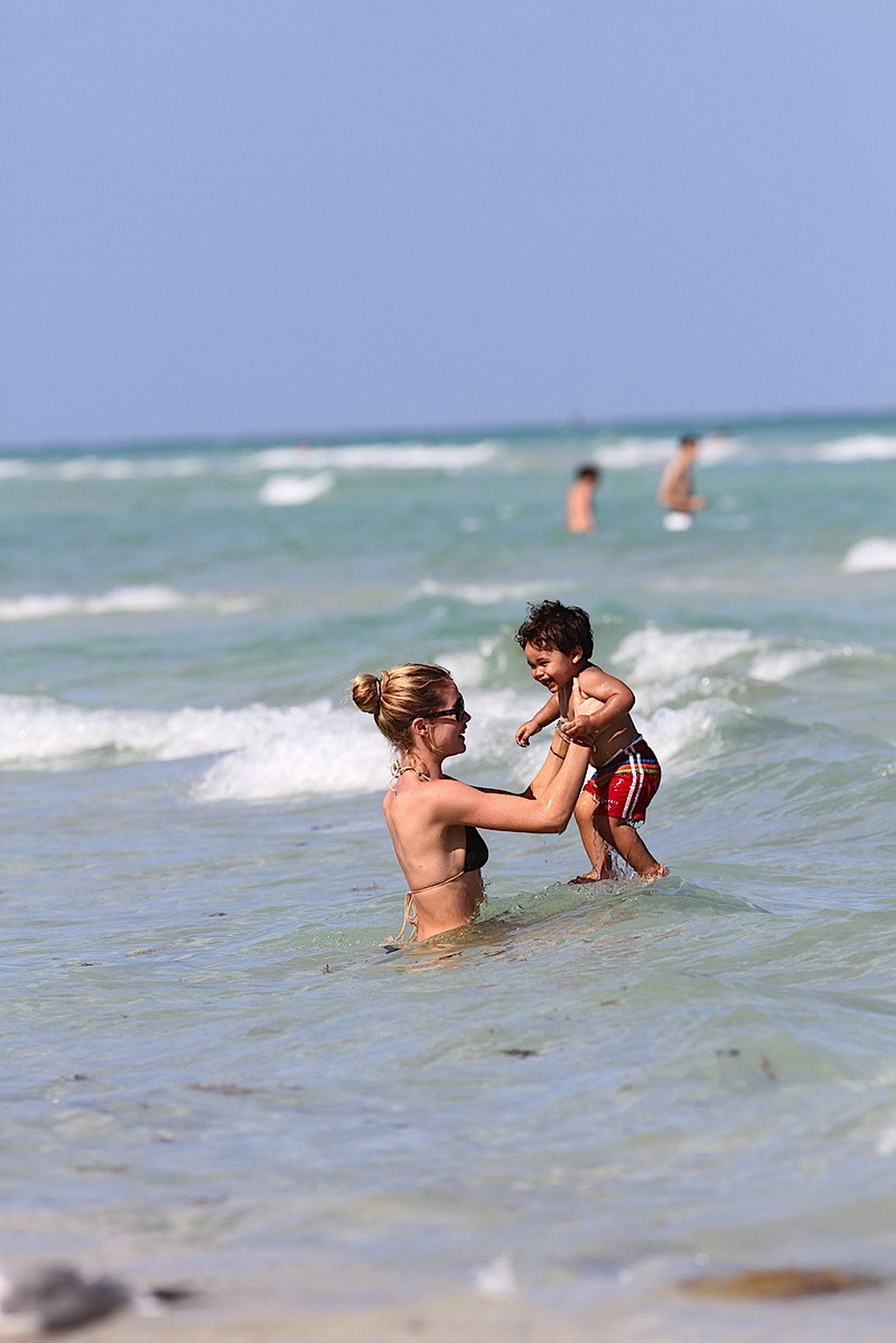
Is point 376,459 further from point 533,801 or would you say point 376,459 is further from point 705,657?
point 533,801

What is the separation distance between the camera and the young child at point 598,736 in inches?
231

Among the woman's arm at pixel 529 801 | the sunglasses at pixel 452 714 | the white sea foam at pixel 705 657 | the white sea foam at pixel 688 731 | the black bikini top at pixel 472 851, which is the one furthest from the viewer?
the white sea foam at pixel 705 657

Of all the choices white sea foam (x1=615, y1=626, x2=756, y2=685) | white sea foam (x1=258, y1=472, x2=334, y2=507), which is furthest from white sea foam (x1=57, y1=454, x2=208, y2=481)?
white sea foam (x1=615, y1=626, x2=756, y2=685)

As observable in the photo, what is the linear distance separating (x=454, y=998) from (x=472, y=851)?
2.34 feet

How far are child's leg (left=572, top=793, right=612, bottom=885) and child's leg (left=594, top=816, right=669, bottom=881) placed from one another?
1.3 inches

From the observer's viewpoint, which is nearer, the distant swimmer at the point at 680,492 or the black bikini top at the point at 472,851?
the black bikini top at the point at 472,851

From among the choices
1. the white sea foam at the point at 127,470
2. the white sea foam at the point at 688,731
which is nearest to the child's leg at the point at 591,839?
the white sea foam at the point at 688,731

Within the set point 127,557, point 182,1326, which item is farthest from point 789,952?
point 127,557

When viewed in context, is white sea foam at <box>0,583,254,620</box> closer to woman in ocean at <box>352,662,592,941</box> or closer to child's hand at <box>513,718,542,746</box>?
child's hand at <box>513,718,542,746</box>

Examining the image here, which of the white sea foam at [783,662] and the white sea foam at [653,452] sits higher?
the white sea foam at [653,452]

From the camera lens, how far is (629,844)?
6.34 metres

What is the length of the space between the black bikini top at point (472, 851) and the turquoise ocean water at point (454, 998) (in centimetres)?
26

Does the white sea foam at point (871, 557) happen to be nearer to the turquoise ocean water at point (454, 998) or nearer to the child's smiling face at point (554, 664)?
the turquoise ocean water at point (454, 998)

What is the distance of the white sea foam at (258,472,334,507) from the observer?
45.7 meters
